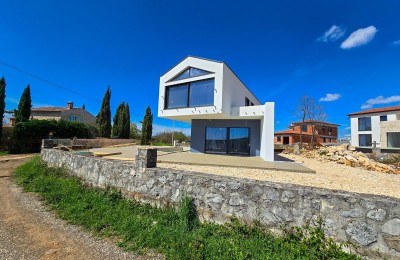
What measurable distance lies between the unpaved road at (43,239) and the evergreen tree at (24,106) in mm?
27648

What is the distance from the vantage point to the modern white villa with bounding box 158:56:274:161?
12.7 meters

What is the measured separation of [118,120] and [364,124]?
157 ft

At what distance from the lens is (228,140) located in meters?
14.9

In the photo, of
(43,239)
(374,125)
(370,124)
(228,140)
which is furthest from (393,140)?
(43,239)

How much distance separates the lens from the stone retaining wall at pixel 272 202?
255cm

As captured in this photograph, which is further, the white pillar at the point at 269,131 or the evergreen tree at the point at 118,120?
the evergreen tree at the point at 118,120

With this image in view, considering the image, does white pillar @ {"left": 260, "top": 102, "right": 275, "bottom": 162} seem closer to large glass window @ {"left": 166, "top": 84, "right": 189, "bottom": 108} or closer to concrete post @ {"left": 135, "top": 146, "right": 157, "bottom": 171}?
large glass window @ {"left": 166, "top": 84, "right": 189, "bottom": 108}

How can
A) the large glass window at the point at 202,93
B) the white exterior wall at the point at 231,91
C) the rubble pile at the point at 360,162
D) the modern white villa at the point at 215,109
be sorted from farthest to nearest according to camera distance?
the large glass window at the point at 202,93 → the white exterior wall at the point at 231,91 → the modern white villa at the point at 215,109 → the rubble pile at the point at 360,162

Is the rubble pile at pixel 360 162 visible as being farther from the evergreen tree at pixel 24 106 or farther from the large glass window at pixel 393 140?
the evergreen tree at pixel 24 106

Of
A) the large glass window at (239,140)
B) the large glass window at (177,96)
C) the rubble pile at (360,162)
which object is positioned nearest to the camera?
the rubble pile at (360,162)

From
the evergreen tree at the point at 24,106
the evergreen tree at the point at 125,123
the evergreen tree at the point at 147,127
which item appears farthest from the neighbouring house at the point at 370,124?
the evergreen tree at the point at 24,106

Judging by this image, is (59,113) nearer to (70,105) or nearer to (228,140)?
(70,105)

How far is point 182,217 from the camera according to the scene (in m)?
3.76

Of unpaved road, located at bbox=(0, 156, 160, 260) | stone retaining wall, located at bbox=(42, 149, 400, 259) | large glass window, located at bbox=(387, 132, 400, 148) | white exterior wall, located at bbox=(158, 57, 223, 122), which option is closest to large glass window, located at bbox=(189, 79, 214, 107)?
white exterior wall, located at bbox=(158, 57, 223, 122)
